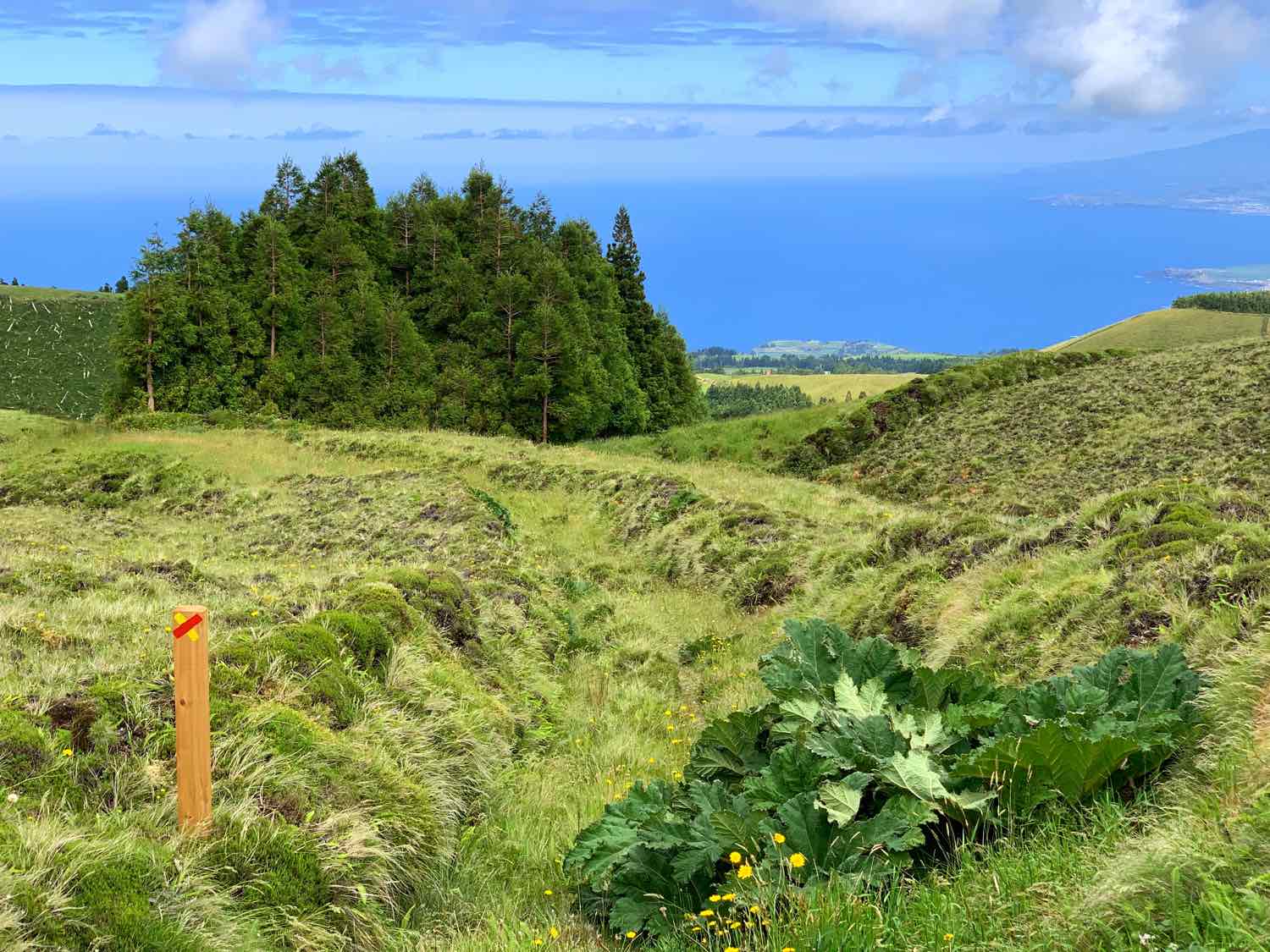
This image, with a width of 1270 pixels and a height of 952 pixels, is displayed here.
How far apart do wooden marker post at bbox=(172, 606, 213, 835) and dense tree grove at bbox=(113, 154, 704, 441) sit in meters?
49.3

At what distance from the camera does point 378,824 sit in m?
5.60

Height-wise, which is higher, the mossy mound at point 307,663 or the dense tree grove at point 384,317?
the dense tree grove at point 384,317

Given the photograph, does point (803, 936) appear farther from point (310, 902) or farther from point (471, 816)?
point (471, 816)

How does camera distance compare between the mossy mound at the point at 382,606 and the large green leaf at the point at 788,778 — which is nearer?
the large green leaf at the point at 788,778

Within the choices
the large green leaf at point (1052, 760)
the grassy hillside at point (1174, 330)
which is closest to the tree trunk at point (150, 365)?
the large green leaf at point (1052, 760)

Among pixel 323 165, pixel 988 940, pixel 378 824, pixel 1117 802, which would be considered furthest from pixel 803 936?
pixel 323 165

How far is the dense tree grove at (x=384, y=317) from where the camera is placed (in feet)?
165

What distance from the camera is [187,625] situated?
454cm

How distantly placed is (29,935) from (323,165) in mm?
64226

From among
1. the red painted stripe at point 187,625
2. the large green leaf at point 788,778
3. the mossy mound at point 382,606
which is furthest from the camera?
the mossy mound at point 382,606

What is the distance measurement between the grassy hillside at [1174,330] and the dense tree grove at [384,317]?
51498 mm

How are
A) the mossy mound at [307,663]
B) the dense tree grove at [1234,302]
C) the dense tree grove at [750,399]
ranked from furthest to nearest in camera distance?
A: the dense tree grove at [1234,302] → the dense tree grove at [750,399] → the mossy mound at [307,663]

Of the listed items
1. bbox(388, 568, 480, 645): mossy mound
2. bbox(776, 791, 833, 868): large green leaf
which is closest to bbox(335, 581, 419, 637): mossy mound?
bbox(388, 568, 480, 645): mossy mound

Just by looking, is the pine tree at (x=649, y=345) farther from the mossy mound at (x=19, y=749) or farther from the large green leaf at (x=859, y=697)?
the mossy mound at (x=19, y=749)
